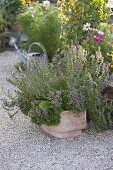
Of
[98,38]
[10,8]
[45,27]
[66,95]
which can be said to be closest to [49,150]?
[66,95]

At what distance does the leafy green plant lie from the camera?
405cm

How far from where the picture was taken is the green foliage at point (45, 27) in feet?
21.2

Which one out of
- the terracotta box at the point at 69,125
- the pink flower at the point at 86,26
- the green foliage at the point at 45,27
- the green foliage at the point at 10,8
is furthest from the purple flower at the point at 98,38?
the green foliage at the point at 10,8

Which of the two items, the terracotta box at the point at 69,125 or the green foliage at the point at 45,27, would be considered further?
the green foliage at the point at 45,27

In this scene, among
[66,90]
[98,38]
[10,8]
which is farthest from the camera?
[10,8]

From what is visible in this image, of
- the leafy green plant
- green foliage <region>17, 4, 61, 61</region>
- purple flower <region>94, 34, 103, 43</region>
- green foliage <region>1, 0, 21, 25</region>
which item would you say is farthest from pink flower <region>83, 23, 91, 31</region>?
green foliage <region>1, 0, 21, 25</region>

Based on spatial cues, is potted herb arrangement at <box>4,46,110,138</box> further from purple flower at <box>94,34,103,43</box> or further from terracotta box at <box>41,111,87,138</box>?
purple flower at <box>94,34,103,43</box>

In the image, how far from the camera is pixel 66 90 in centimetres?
411

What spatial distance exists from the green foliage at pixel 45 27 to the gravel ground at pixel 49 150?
7.07 ft

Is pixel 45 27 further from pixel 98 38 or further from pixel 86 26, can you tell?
pixel 98 38

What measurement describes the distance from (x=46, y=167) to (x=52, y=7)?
356 cm

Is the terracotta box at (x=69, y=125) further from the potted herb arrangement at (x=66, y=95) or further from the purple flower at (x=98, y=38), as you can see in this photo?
the purple flower at (x=98, y=38)

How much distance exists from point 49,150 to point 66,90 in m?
0.59

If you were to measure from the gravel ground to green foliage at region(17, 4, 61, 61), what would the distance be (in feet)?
7.07
